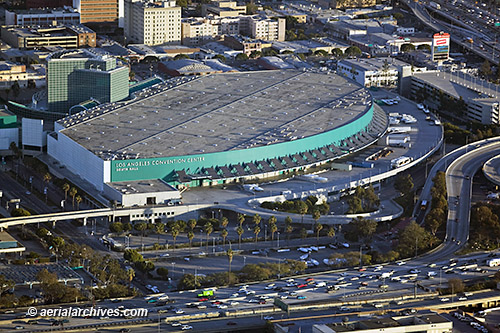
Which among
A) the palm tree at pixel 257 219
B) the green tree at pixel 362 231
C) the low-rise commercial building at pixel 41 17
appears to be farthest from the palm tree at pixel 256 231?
the low-rise commercial building at pixel 41 17

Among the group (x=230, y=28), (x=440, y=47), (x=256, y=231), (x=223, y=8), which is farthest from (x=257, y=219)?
(x=223, y=8)

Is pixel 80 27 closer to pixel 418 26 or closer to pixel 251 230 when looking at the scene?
pixel 418 26

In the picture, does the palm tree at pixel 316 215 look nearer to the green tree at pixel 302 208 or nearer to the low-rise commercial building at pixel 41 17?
the green tree at pixel 302 208

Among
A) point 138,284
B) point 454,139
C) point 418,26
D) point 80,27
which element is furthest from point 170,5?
point 138,284

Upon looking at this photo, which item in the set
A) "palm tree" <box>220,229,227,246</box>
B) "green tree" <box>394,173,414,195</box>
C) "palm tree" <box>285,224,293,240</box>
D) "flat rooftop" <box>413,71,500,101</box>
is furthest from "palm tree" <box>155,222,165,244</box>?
"flat rooftop" <box>413,71,500,101</box>

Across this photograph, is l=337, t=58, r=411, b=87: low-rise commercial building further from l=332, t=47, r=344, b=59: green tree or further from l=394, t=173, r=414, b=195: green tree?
l=394, t=173, r=414, b=195: green tree

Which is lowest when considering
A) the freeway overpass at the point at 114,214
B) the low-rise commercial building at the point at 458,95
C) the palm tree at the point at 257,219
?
the freeway overpass at the point at 114,214

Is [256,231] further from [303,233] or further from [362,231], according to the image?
[362,231]

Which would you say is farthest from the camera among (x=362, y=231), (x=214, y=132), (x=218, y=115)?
(x=218, y=115)
